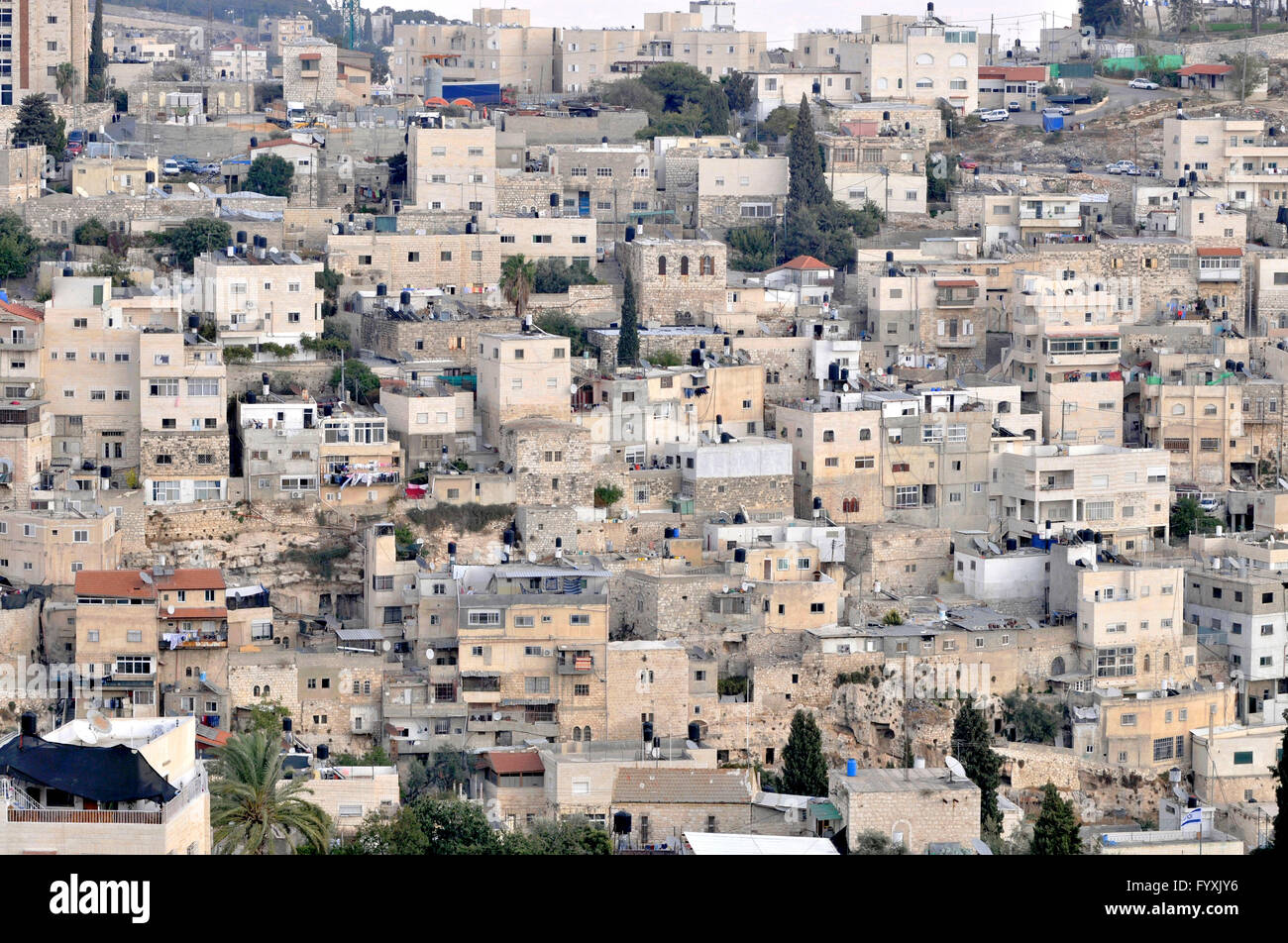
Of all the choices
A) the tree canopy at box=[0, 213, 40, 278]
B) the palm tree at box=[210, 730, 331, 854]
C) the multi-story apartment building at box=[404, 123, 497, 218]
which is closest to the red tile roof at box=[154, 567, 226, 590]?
the palm tree at box=[210, 730, 331, 854]

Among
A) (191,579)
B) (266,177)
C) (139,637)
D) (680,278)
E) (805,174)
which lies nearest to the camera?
(139,637)

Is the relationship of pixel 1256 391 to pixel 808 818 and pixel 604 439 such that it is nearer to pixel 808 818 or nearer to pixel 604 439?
pixel 604 439

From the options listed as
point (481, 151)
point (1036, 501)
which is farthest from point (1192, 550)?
point (481, 151)

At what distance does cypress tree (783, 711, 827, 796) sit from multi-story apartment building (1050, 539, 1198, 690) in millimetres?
4773

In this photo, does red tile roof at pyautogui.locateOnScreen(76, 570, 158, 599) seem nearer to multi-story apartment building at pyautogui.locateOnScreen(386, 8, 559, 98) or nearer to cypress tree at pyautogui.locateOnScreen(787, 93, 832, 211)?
cypress tree at pyautogui.locateOnScreen(787, 93, 832, 211)

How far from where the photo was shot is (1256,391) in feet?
126

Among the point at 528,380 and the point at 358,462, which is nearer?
the point at 358,462

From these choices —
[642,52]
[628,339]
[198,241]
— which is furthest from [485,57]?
[628,339]

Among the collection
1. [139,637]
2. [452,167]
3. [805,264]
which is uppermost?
[452,167]

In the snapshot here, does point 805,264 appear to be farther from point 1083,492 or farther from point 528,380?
point 528,380

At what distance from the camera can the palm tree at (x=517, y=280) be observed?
38312 millimetres

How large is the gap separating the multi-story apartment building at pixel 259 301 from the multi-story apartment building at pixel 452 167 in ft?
21.1

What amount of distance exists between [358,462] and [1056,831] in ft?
35.4

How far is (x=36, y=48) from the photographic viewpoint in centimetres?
4778
